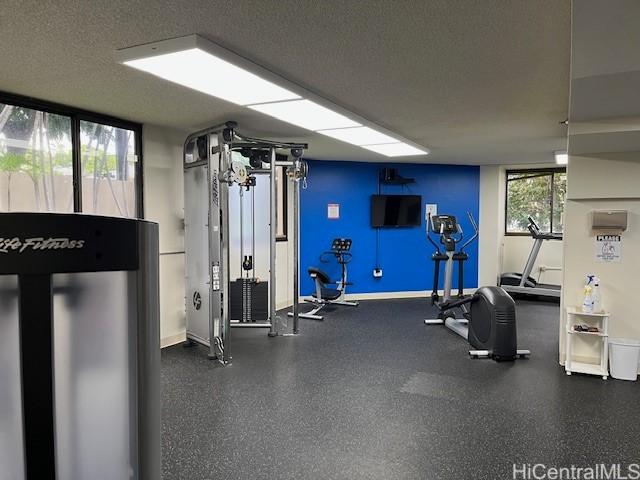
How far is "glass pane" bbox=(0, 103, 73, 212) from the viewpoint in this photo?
3209 mm

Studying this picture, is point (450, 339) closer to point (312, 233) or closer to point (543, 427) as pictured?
point (543, 427)

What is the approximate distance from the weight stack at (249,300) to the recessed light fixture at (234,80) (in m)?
1.95

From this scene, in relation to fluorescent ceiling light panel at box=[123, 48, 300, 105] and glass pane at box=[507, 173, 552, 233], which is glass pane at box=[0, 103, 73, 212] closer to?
fluorescent ceiling light panel at box=[123, 48, 300, 105]

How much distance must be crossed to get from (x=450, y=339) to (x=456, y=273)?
2835 millimetres

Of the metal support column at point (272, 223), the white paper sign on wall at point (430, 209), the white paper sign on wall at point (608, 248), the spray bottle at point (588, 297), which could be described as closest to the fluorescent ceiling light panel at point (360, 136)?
the metal support column at point (272, 223)

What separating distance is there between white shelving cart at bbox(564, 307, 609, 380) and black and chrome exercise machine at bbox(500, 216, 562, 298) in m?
3.16

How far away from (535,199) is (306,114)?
570cm

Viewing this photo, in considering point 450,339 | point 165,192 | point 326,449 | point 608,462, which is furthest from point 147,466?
point 450,339

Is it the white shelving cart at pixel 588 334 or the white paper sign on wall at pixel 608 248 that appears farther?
the white paper sign on wall at pixel 608 248

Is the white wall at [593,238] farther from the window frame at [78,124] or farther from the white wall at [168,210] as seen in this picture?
the window frame at [78,124]

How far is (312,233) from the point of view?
684 cm

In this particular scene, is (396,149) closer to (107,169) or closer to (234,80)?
(234,80)

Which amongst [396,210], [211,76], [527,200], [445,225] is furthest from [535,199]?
[211,76]

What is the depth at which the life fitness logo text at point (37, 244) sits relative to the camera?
2.14 ft
